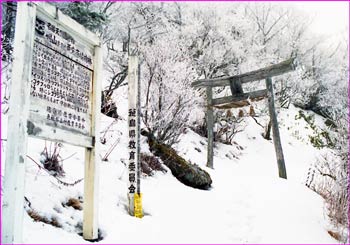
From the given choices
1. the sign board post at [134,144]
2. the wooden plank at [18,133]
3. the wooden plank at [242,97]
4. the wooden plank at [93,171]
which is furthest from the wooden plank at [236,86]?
the wooden plank at [18,133]

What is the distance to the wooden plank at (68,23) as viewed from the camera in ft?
10.1

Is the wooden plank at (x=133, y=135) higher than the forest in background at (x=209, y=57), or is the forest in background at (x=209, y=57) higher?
the forest in background at (x=209, y=57)

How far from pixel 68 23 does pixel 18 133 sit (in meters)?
1.36

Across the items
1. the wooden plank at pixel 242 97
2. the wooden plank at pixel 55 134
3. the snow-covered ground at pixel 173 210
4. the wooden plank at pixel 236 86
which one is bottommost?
Answer: the snow-covered ground at pixel 173 210

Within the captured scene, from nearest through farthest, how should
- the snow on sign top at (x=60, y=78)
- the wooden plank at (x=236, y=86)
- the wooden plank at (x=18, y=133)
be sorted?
1. the wooden plank at (x=18, y=133)
2. the snow on sign top at (x=60, y=78)
3. the wooden plank at (x=236, y=86)

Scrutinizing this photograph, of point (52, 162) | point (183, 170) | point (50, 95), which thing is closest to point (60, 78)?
point (50, 95)

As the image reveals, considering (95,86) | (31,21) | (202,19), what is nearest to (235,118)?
(202,19)

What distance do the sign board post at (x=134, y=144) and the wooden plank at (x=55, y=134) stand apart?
3.77 ft

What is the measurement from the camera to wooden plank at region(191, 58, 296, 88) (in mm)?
8446

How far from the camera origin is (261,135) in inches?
770

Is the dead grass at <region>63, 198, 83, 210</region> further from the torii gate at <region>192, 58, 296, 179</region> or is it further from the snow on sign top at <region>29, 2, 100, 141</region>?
the torii gate at <region>192, 58, 296, 179</region>

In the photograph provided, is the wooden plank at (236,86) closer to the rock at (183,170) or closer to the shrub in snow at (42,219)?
the rock at (183,170)

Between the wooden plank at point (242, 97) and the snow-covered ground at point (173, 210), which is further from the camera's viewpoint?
the wooden plank at point (242, 97)

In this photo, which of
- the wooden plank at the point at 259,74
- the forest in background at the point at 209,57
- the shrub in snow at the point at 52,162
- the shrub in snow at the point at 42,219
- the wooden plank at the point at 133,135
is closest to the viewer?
the shrub in snow at the point at 42,219
